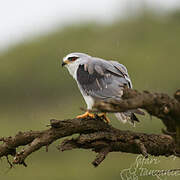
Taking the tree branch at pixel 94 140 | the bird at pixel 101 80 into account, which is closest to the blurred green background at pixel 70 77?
the bird at pixel 101 80

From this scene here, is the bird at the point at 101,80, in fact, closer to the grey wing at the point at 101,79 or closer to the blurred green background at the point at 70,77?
the grey wing at the point at 101,79

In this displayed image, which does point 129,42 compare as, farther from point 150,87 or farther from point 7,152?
point 7,152

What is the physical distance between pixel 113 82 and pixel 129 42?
42.6 ft

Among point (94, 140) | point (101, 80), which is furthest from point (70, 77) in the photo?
point (94, 140)

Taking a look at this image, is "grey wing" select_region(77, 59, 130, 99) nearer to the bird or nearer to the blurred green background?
the bird

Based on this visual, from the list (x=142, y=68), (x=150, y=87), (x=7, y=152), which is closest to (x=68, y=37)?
(x=142, y=68)

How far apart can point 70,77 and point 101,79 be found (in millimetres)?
8700

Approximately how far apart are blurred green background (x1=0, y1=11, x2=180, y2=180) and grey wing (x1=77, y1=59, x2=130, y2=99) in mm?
3986

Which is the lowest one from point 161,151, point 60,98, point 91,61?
point 60,98

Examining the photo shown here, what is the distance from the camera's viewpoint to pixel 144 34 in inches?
797

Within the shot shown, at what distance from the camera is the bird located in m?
6.44

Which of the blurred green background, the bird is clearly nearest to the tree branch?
the bird

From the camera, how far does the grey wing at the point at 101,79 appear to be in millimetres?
6504

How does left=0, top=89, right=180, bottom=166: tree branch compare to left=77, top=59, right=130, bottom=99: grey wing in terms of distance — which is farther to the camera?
left=77, top=59, right=130, bottom=99: grey wing
